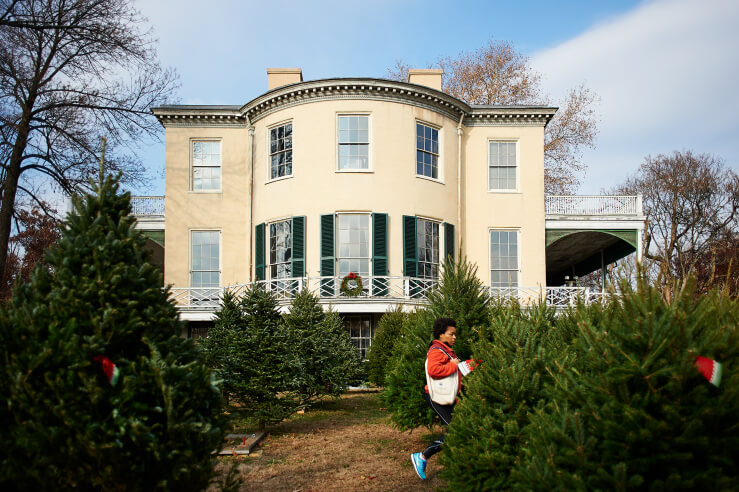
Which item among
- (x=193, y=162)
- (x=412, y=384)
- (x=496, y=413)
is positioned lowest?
(x=412, y=384)

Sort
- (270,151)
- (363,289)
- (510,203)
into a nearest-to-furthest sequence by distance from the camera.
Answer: (363,289)
(270,151)
(510,203)

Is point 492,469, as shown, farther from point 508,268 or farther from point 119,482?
point 508,268

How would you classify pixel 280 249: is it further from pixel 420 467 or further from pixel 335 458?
pixel 420 467

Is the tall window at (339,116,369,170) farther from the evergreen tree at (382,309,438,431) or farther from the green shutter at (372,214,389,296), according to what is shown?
the evergreen tree at (382,309,438,431)

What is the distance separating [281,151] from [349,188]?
112 inches

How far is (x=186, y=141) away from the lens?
21.2 m

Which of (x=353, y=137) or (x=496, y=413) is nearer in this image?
(x=496, y=413)

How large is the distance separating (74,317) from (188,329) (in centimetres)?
1762

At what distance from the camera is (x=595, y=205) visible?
857 inches

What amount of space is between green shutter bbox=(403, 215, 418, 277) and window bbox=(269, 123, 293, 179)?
14.1 ft

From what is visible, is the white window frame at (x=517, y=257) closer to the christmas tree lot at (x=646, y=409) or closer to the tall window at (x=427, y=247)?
the tall window at (x=427, y=247)

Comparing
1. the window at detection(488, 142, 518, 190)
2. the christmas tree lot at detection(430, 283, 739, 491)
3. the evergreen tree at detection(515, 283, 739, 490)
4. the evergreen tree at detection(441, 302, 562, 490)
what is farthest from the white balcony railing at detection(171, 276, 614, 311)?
the evergreen tree at detection(515, 283, 739, 490)

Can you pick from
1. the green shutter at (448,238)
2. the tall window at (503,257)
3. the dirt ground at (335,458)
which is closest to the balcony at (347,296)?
the tall window at (503,257)

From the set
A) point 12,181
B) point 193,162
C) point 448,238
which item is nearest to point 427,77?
point 448,238
